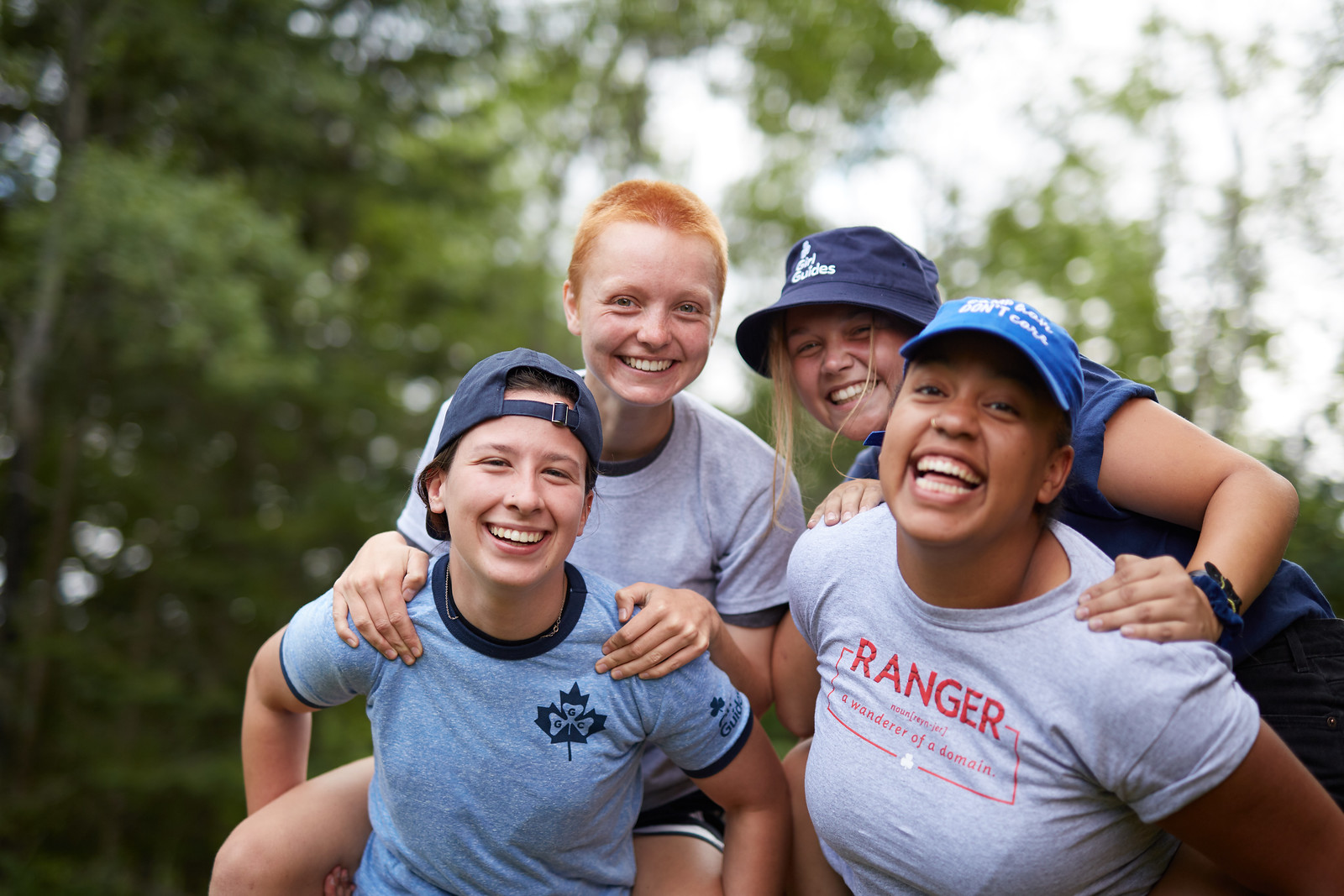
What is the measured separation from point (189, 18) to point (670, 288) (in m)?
7.59

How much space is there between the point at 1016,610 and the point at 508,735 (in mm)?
1230

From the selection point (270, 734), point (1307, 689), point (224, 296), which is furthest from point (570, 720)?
point (224, 296)

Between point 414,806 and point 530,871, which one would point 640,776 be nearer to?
point 530,871

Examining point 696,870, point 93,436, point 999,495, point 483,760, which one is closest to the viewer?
point 999,495

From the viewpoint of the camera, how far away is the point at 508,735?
233 cm

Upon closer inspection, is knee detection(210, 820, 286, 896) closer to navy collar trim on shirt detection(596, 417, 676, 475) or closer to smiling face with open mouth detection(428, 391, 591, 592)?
smiling face with open mouth detection(428, 391, 591, 592)

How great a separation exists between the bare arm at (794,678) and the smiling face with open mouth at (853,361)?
61cm

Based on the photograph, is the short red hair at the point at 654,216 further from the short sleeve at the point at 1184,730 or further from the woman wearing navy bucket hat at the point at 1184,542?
the short sleeve at the point at 1184,730

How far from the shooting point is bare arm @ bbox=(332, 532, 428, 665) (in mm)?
2340

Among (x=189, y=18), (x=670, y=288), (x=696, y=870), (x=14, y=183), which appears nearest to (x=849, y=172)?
(x=189, y=18)

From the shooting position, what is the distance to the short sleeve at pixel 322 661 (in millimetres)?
2375

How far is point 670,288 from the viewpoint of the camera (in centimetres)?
271

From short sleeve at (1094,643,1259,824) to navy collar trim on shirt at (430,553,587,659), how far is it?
1.26 metres

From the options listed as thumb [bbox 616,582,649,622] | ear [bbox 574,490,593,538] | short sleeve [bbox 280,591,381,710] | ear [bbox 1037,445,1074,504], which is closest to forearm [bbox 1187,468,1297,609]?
ear [bbox 1037,445,1074,504]
